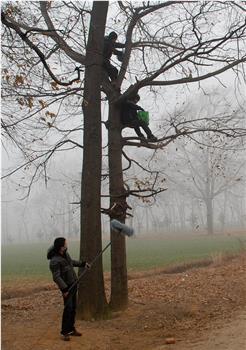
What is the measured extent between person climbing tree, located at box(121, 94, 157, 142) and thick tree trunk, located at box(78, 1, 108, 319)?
0.88 m

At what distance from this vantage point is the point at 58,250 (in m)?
8.76

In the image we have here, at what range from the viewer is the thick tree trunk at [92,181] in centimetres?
1048

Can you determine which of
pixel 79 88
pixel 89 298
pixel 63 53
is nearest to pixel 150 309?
pixel 89 298

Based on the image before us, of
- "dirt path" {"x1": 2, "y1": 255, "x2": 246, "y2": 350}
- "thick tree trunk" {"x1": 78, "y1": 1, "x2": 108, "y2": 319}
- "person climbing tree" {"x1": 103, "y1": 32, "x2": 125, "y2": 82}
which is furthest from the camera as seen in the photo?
"person climbing tree" {"x1": 103, "y1": 32, "x2": 125, "y2": 82}

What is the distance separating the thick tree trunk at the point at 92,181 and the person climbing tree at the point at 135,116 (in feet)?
2.88

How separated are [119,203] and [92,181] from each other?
2.69 feet

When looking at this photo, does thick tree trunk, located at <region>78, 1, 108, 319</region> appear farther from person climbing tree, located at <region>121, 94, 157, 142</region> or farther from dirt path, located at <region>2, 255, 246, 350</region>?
person climbing tree, located at <region>121, 94, 157, 142</region>

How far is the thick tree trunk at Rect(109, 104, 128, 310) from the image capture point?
1123 cm

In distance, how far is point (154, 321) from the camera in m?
10.3

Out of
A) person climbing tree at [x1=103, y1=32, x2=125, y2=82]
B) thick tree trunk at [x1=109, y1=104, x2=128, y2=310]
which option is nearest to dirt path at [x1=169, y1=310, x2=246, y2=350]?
thick tree trunk at [x1=109, y1=104, x2=128, y2=310]

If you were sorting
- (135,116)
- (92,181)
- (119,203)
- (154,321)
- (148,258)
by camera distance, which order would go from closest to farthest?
(154,321) → (92,181) → (119,203) → (135,116) → (148,258)

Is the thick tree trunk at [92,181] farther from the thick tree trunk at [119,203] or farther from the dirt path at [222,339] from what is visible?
the dirt path at [222,339]

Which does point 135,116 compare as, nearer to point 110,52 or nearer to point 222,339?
point 110,52

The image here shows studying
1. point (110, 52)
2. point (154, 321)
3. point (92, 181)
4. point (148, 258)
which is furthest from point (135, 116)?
point (148, 258)
